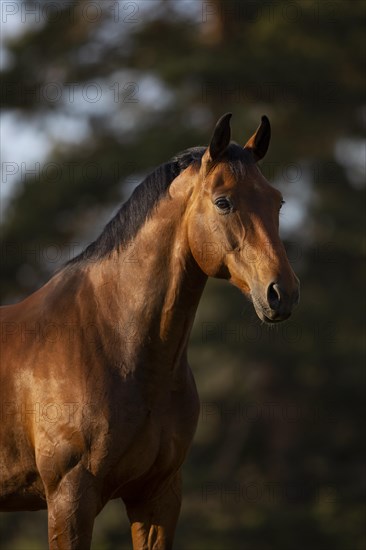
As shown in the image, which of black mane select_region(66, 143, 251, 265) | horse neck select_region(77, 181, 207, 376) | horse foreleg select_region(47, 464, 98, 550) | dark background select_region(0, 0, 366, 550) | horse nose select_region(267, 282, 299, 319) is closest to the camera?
horse nose select_region(267, 282, 299, 319)

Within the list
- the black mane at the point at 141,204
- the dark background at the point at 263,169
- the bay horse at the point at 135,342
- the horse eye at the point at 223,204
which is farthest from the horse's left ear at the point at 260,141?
the dark background at the point at 263,169

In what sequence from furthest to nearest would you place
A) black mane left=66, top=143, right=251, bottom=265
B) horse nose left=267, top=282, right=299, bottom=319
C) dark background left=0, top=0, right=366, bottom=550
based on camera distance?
dark background left=0, top=0, right=366, bottom=550
black mane left=66, top=143, right=251, bottom=265
horse nose left=267, top=282, right=299, bottom=319

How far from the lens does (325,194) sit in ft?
57.8

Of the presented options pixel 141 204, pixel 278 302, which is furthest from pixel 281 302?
pixel 141 204

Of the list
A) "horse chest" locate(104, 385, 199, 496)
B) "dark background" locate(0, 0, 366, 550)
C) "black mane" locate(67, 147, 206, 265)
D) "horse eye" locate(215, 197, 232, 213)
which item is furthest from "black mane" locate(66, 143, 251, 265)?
"dark background" locate(0, 0, 366, 550)

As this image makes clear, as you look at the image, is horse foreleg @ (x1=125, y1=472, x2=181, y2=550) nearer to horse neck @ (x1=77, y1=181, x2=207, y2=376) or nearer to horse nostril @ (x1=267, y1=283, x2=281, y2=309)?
horse neck @ (x1=77, y1=181, x2=207, y2=376)

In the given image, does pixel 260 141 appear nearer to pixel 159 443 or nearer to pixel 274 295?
pixel 274 295

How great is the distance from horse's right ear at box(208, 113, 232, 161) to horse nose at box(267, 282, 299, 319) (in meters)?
0.75

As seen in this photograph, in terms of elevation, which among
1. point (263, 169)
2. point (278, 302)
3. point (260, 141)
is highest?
point (260, 141)

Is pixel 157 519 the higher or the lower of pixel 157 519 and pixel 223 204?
the lower

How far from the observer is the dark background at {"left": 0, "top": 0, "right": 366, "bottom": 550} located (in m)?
16.6

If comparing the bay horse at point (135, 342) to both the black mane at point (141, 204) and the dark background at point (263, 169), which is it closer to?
the black mane at point (141, 204)

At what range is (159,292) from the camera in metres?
4.93

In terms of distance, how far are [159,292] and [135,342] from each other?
0.27 meters
